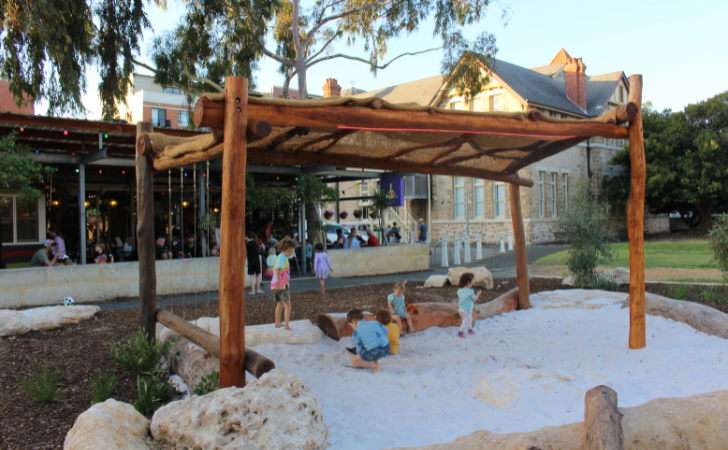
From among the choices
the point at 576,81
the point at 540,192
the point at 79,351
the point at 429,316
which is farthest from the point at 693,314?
the point at 576,81

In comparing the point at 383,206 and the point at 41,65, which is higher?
the point at 41,65

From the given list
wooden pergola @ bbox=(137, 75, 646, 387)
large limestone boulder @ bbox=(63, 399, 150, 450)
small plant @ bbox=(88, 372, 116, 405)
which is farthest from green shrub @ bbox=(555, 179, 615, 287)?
large limestone boulder @ bbox=(63, 399, 150, 450)

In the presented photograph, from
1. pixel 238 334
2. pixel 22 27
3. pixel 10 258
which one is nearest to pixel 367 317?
pixel 238 334

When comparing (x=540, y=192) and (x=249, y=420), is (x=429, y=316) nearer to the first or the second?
(x=249, y=420)

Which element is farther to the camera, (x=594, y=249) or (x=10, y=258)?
(x=10, y=258)

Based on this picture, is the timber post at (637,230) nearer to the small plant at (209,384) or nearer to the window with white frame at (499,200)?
the small plant at (209,384)

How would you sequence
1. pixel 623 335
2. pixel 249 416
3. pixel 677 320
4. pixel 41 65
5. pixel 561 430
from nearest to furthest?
pixel 561 430, pixel 249 416, pixel 623 335, pixel 677 320, pixel 41 65

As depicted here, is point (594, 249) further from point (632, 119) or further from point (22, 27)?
point (22, 27)

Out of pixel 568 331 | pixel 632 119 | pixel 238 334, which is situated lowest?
pixel 568 331

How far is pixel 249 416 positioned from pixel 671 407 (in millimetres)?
2539

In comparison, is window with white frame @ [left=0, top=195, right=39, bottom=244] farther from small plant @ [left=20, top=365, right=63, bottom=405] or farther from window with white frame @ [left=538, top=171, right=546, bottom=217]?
window with white frame @ [left=538, top=171, right=546, bottom=217]

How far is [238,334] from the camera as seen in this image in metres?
3.86

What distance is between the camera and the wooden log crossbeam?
3.72 metres

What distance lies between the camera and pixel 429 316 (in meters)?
7.06
